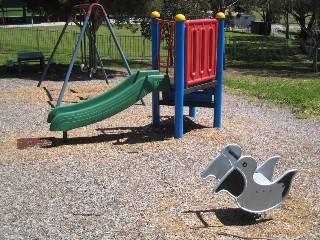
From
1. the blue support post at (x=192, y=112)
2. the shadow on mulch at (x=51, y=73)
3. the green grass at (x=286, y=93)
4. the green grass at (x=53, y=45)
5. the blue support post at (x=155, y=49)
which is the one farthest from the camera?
the green grass at (x=53, y=45)

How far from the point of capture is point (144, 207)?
541cm

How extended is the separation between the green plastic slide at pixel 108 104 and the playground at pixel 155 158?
2cm

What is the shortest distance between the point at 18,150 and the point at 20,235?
301cm

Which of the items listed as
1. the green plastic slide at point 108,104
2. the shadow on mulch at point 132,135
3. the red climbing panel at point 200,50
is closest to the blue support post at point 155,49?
the shadow on mulch at point 132,135

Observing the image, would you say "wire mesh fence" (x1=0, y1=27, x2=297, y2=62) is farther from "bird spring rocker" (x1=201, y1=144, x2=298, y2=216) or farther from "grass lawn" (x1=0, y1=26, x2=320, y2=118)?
"bird spring rocker" (x1=201, y1=144, x2=298, y2=216)

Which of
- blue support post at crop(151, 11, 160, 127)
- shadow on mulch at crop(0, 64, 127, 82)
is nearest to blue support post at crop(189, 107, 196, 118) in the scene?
blue support post at crop(151, 11, 160, 127)

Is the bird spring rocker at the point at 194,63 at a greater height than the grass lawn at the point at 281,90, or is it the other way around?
the bird spring rocker at the point at 194,63

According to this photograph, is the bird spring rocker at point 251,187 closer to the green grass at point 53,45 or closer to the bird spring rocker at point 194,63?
the bird spring rocker at point 194,63

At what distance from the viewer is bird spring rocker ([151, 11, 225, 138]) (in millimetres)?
7922

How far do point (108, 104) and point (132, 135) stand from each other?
0.83 m

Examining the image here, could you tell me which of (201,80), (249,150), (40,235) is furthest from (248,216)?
(201,80)

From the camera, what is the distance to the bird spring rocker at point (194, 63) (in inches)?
312

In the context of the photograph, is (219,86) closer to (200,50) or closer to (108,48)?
(200,50)

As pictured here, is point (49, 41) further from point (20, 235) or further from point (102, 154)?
point (20, 235)
